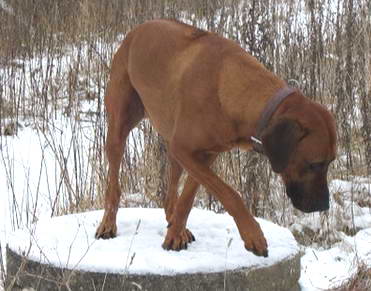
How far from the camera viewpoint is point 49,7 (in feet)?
26.0

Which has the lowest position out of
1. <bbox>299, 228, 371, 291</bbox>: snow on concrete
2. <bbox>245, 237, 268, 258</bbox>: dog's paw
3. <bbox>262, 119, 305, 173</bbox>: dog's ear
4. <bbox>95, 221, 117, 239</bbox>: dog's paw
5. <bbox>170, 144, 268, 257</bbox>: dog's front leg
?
<bbox>299, 228, 371, 291</bbox>: snow on concrete

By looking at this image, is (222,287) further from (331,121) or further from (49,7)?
→ (49,7)

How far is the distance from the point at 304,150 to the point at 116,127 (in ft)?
3.90

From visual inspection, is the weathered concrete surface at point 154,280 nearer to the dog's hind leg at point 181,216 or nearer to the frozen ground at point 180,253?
the frozen ground at point 180,253

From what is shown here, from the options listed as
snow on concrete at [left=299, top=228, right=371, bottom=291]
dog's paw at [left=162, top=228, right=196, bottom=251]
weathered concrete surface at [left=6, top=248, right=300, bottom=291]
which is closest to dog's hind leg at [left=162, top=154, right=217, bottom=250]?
dog's paw at [left=162, top=228, right=196, bottom=251]

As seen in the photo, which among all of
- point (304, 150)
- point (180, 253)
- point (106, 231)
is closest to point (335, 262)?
point (180, 253)

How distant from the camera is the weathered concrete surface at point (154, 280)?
3.14 meters

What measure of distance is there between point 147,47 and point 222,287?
4.28 ft

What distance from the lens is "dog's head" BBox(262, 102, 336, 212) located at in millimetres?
2826

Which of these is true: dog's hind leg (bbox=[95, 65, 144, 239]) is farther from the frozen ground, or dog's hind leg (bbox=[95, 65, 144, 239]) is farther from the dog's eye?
the dog's eye

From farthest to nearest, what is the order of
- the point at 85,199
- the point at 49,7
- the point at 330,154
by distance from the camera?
the point at 49,7, the point at 85,199, the point at 330,154

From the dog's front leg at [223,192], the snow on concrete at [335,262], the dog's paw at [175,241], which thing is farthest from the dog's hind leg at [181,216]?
the snow on concrete at [335,262]

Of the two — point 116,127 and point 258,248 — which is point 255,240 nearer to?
point 258,248

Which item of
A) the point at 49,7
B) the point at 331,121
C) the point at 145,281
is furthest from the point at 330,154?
the point at 49,7
